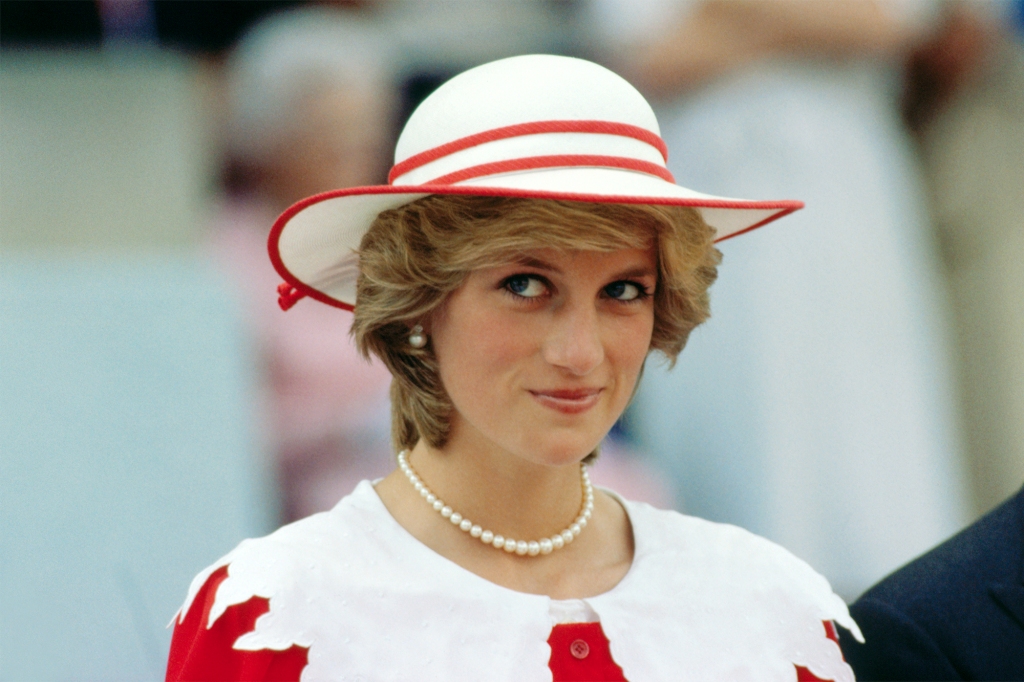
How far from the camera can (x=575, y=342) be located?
204cm

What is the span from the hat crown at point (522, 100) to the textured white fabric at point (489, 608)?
2.30ft

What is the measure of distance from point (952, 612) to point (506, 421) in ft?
3.15

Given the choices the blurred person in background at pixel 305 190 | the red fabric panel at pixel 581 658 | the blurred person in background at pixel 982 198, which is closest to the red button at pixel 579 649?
the red fabric panel at pixel 581 658

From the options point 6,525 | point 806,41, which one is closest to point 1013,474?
point 806,41

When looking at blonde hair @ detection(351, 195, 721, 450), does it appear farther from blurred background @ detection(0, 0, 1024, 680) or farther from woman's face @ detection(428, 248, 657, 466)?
blurred background @ detection(0, 0, 1024, 680)

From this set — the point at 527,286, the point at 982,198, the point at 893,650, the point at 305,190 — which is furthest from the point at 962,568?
the point at 982,198

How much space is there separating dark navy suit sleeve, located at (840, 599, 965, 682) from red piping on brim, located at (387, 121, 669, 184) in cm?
102

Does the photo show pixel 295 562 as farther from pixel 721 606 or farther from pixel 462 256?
Result: pixel 721 606

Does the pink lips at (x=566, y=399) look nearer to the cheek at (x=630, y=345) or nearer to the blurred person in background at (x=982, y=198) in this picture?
the cheek at (x=630, y=345)

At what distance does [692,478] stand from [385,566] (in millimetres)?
2243

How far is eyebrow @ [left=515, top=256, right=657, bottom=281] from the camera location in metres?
2.04

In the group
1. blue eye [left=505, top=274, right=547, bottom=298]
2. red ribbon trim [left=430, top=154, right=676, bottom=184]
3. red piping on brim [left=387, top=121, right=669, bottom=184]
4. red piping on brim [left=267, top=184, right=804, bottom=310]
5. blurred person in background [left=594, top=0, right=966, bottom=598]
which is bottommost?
blurred person in background [left=594, top=0, right=966, bottom=598]

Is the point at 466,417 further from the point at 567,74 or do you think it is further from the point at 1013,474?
the point at 1013,474

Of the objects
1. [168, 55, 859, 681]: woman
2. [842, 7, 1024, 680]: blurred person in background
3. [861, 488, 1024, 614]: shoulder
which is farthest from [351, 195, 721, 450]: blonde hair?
[842, 7, 1024, 680]: blurred person in background
